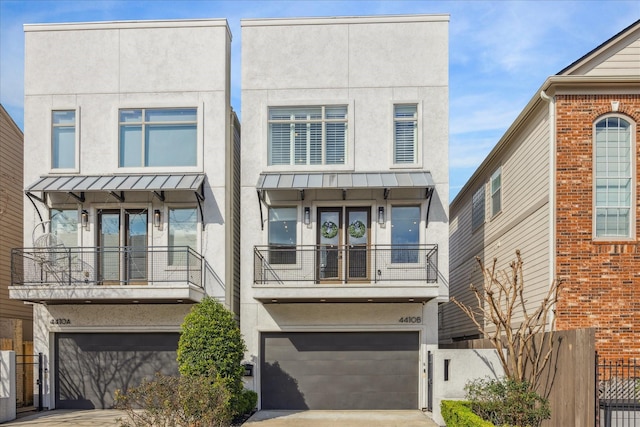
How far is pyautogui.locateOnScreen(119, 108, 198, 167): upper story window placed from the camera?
58.4ft

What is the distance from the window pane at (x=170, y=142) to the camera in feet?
58.4

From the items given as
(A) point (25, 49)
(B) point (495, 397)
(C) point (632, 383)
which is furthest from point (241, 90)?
(C) point (632, 383)

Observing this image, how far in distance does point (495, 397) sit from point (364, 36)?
31.5ft

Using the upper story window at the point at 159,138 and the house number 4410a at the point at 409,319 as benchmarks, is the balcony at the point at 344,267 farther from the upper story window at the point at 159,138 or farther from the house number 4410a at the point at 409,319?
the upper story window at the point at 159,138

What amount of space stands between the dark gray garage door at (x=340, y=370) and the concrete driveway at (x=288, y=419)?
49 cm

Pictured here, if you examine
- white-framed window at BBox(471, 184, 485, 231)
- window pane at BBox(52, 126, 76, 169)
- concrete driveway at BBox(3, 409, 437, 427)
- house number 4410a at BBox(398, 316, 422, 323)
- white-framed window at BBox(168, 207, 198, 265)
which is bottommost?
concrete driveway at BBox(3, 409, 437, 427)

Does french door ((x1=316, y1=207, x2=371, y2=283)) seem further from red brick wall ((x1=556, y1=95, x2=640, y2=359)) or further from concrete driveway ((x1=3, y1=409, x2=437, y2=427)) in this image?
red brick wall ((x1=556, y1=95, x2=640, y2=359))

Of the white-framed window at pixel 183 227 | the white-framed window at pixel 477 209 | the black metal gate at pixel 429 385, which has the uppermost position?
the white-framed window at pixel 477 209

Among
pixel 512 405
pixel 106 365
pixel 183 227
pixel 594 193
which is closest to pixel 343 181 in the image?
pixel 183 227

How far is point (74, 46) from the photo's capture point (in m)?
18.0

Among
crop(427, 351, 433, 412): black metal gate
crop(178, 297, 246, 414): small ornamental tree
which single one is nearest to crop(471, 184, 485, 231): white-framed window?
crop(427, 351, 433, 412): black metal gate

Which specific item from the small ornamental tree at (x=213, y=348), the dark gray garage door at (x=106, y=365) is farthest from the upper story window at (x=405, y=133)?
the dark gray garage door at (x=106, y=365)

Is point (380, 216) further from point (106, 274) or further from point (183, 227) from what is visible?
point (106, 274)

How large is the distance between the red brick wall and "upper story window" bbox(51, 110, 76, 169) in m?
12.1
